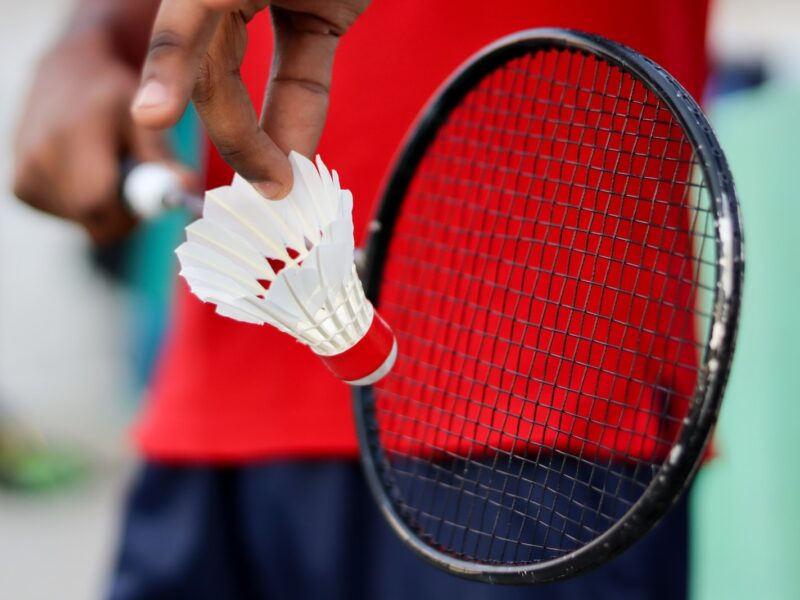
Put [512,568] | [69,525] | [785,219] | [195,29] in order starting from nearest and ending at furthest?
[195,29] < [512,568] < [785,219] < [69,525]

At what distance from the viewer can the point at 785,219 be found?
4.31 ft

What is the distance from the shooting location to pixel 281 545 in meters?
0.81

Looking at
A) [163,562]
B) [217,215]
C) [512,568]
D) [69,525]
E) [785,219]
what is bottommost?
[69,525]

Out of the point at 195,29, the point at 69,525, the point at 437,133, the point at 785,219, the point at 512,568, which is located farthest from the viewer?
the point at 69,525

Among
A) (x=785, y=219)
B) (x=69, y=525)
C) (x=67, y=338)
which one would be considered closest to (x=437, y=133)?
(x=785, y=219)

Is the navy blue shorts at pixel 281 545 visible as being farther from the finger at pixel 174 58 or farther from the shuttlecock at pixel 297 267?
the finger at pixel 174 58

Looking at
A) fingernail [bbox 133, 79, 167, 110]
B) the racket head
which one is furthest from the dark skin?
the racket head

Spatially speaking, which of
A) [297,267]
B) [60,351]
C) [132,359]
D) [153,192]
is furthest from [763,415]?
[60,351]

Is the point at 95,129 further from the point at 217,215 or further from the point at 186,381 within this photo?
the point at 217,215

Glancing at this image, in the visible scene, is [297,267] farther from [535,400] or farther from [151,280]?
[151,280]

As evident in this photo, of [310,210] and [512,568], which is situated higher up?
[310,210]

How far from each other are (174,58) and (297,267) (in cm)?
12

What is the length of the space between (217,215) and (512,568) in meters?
0.24

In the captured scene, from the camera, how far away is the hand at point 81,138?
0.85m
